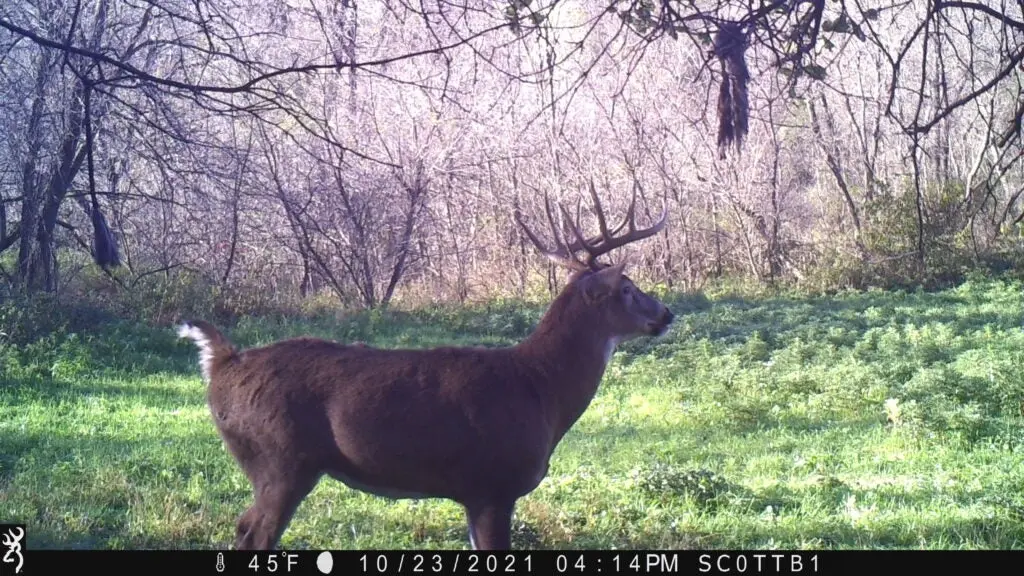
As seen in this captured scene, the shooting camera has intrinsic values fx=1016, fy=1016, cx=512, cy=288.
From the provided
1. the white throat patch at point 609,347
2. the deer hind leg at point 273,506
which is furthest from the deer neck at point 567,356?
the deer hind leg at point 273,506

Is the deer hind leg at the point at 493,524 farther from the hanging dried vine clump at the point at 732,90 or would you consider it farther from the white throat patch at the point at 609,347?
the hanging dried vine clump at the point at 732,90

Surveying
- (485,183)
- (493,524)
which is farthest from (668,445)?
(485,183)

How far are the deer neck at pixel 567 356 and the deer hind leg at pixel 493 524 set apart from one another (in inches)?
26.1

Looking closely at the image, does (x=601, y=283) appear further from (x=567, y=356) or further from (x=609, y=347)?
(x=567, y=356)

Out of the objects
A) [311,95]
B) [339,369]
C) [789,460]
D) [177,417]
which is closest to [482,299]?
[311,95]

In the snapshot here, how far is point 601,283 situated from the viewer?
606 centimetres

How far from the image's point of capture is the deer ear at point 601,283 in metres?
6.04

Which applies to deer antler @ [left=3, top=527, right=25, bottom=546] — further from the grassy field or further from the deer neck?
the deer neck
